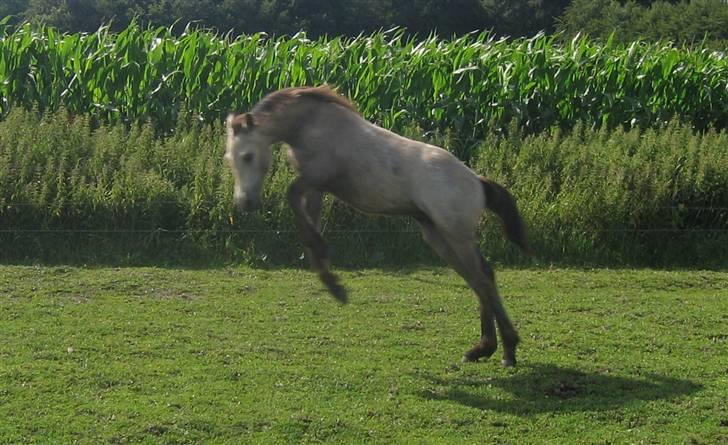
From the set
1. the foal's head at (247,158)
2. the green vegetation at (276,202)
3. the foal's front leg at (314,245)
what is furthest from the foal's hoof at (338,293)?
the green vegetation at (276,202)

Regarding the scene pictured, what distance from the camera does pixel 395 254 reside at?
39.0 ft

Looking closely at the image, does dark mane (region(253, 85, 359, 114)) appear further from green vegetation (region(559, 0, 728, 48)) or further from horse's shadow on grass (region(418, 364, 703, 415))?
green vegetation (region(559, 0, 728, 48))

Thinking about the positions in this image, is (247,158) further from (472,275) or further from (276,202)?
(276,202)

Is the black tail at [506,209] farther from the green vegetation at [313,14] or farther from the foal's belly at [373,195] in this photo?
the green vegetation at [313,14]

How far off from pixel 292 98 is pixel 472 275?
1812 millimetres

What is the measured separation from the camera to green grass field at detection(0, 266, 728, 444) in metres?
6.77

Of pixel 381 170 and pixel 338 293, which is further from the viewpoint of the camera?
pixel 381 170

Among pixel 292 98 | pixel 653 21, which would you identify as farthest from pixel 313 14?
pixel 292 98

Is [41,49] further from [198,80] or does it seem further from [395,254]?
[395,254]

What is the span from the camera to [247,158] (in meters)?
6.74

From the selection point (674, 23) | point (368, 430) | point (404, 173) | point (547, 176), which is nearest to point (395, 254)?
point (547, 176)

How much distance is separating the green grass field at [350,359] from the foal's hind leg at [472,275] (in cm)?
16

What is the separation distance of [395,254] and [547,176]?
2204 mm

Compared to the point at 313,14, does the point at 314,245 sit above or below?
below
